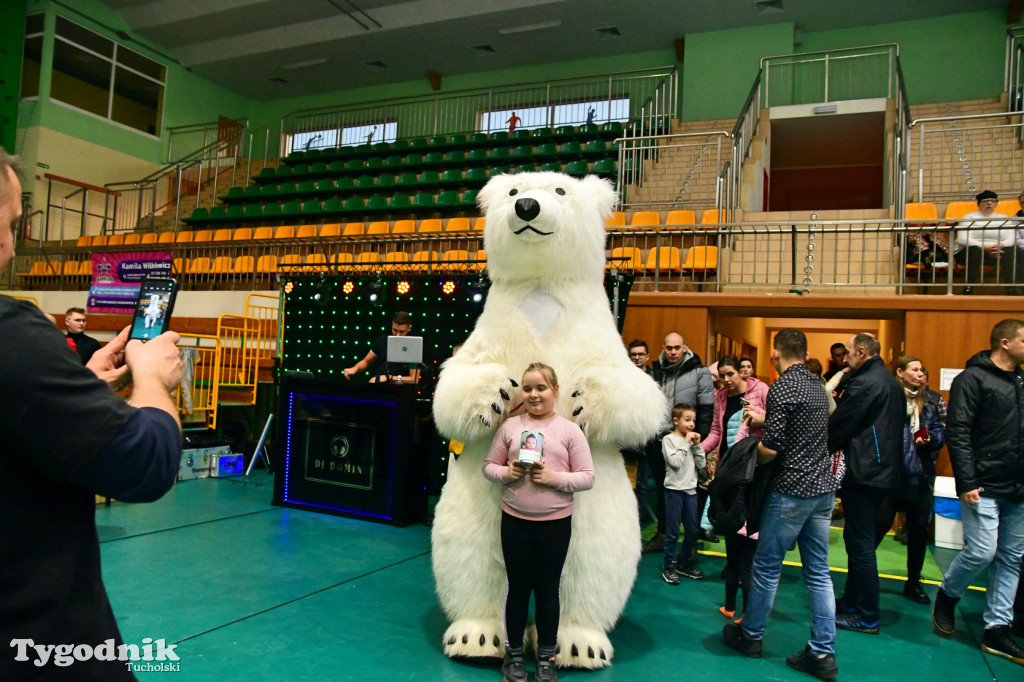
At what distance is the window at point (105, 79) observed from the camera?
1452cm

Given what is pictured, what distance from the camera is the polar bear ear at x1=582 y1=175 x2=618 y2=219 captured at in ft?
11.1

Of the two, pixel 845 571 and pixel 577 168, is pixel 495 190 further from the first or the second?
pixel 577 168

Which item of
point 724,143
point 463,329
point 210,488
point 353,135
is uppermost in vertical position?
point 353,135

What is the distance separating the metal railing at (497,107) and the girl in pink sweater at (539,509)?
37.3 ft

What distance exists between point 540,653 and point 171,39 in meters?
17.5

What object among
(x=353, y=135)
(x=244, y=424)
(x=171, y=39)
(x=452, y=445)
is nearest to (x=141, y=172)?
(x=171, y=39)

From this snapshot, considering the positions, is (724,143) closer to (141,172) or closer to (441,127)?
(441,127)

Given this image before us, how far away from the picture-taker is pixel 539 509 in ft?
8.67

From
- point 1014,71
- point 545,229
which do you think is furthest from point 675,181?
point 545,229

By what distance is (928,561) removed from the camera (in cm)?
494

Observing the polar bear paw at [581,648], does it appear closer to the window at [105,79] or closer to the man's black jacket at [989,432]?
the man's black jacket at [989,432]

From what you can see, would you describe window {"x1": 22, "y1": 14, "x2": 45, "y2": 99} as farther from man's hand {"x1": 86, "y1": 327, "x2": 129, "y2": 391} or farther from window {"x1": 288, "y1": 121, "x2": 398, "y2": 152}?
man's hand {"x1": 86, "y1": 327, "x2": 129, "y2": 391}

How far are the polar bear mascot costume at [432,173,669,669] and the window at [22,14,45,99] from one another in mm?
15530

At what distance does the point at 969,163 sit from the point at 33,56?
56.8 ft
